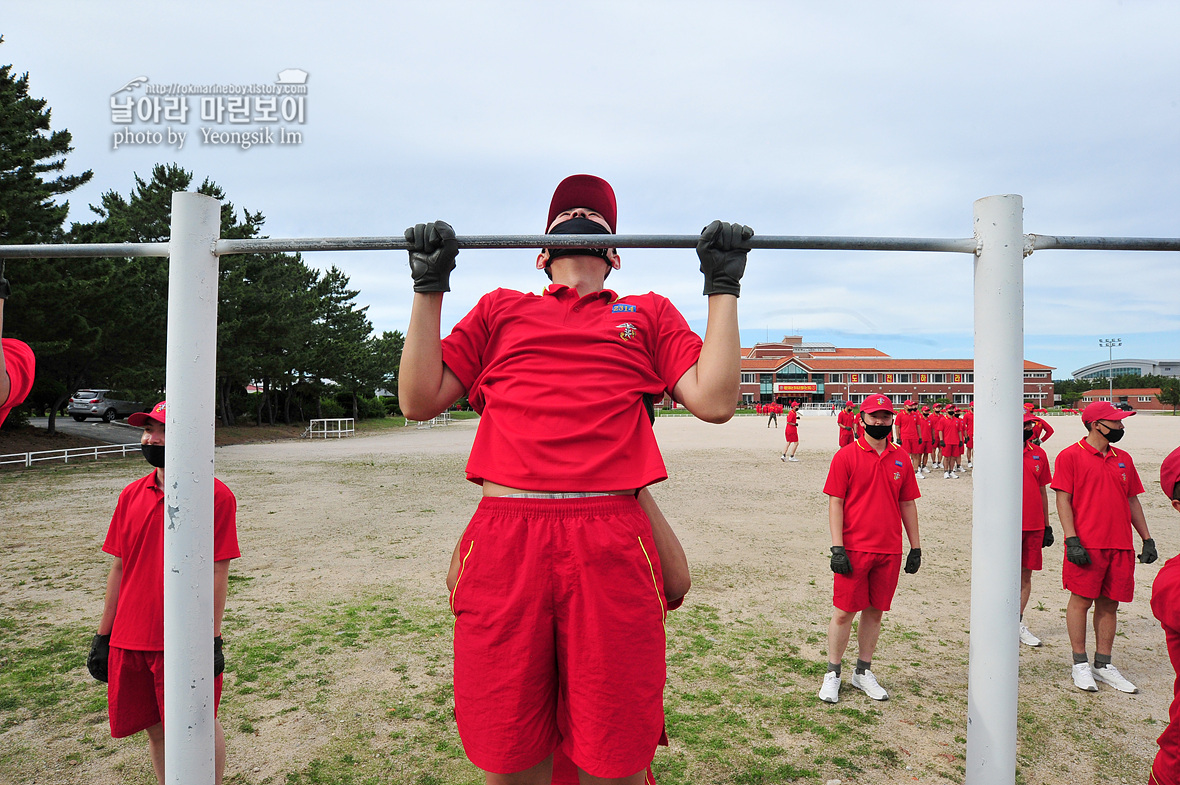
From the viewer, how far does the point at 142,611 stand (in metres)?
2.53

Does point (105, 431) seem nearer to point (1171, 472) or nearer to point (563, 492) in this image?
point (563, 492)

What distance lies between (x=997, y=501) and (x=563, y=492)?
4.16 feet

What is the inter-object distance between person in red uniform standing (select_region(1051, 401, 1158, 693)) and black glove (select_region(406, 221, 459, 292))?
4313mm

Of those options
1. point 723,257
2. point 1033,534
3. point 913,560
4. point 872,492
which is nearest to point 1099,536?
point 1033,534

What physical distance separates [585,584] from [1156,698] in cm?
463

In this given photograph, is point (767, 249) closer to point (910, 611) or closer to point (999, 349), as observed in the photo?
point (999, 349)

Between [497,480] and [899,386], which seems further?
[899,386]

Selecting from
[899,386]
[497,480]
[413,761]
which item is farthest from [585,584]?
[899,386]

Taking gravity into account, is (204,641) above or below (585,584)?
below

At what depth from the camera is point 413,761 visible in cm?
314

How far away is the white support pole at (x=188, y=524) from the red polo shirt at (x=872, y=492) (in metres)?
3.47

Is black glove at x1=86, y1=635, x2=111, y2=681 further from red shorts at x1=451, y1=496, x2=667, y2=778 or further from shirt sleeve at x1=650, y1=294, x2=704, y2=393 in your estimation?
shirt sleeve at x1=650, y1=294, x2=704, y2=393

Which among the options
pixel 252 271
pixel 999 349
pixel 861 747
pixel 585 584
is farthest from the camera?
pixel 252 271

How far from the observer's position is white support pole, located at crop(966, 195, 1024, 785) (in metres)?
1.76
